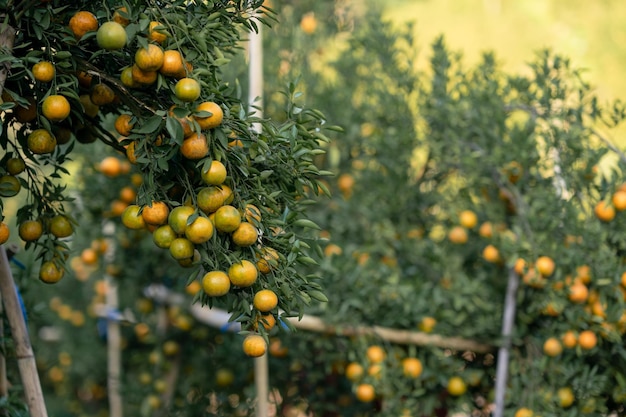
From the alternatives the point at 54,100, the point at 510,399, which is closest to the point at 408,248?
the point at 510,399

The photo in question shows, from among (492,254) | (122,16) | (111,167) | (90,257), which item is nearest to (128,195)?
(111,167)

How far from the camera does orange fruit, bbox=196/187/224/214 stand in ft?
3.71

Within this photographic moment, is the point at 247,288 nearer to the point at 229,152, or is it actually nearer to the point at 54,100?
the point at 229,152

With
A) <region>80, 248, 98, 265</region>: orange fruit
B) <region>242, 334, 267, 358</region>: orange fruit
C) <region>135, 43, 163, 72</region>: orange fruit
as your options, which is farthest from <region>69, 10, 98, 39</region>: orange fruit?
<region>80, 248, 98, 265</region>: orange fruit

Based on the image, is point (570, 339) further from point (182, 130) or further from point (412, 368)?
point (182, 130)

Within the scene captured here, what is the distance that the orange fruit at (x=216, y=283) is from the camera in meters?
1.11

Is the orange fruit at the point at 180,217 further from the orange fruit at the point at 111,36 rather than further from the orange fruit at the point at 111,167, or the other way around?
the orange fruit at the point at 111,167

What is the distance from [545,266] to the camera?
196cm

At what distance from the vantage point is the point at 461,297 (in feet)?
7.16

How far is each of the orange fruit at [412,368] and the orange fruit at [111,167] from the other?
1203 mm

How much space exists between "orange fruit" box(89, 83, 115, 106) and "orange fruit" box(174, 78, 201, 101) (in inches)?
8.6

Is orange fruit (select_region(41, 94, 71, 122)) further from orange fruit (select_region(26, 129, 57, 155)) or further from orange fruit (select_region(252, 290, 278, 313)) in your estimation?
orange fruit (select_region(252, 290, 278, 313))

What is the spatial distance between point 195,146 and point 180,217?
0.38 feet

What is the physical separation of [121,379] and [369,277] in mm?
1510
